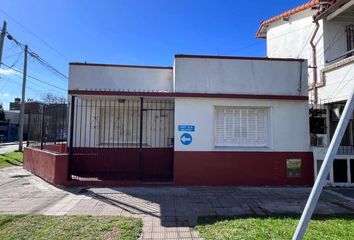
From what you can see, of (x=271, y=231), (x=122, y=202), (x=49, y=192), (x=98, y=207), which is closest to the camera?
(x=271, y=231)

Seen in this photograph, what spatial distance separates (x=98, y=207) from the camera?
7328 mm

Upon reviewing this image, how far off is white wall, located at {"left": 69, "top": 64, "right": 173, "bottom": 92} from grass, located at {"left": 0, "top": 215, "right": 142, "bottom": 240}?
242 inches

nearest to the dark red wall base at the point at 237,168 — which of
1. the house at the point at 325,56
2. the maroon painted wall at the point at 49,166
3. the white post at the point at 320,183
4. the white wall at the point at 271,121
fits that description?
the white wall at the point at 271,121

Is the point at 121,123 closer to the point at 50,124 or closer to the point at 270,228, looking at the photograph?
the point at 50,124

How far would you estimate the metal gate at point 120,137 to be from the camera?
1134 centimetres

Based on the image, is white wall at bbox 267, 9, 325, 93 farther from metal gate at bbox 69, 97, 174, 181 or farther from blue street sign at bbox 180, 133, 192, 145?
metal gate at bbox 69, 97, 174, 181

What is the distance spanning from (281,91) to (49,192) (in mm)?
8003

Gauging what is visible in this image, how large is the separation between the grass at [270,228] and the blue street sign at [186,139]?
3708 mm

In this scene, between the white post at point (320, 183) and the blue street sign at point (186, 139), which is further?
the blue street sign at point (186, 139)

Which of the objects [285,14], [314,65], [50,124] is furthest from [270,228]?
[285,14]

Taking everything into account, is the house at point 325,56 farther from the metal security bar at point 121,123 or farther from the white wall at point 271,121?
the metal security bar at point 121,123

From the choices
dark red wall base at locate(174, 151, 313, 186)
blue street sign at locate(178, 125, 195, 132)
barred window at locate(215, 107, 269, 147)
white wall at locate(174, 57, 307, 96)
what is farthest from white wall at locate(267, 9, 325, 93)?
blue street sign at locate(178, 125, 195, 132)

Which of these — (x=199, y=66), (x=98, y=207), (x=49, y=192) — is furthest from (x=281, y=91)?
(x=49, y=192)

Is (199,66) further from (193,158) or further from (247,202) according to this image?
(247,202)
